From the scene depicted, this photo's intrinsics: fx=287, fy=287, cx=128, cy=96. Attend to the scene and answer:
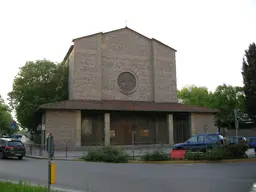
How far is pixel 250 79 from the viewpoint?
43.9 m

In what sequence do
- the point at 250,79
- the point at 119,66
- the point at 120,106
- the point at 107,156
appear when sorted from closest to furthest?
the point at 107,156
the point at 120,106
the point at 119,66
the point at 250,79

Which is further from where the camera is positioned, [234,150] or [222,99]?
[222,99]

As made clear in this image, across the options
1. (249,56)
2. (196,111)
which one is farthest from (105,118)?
(249,56)

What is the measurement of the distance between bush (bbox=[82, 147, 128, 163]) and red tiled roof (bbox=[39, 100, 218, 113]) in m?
11.2

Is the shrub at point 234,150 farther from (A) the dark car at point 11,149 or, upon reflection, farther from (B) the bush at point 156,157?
(A) the dark car at point 11,149

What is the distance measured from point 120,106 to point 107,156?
14.1 metres

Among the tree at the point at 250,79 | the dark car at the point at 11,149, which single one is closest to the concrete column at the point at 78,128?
the dark car at the point at 11,149

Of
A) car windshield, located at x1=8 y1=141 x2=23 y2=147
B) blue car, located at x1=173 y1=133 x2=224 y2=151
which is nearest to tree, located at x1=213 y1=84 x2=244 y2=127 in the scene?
blue car, located at x1=173 y1=133 x2=224 y2=151

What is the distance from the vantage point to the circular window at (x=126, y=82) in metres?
37.1

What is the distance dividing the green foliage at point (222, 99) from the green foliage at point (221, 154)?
30.2 m

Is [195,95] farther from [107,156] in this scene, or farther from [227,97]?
[107,156]

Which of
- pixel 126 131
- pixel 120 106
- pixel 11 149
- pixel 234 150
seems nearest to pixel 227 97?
pixel 126 131

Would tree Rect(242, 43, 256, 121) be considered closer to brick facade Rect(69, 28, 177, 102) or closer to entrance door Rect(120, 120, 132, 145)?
brick facade Rect(69, 28, 177, 102)

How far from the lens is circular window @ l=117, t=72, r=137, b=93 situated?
37.1 meters
